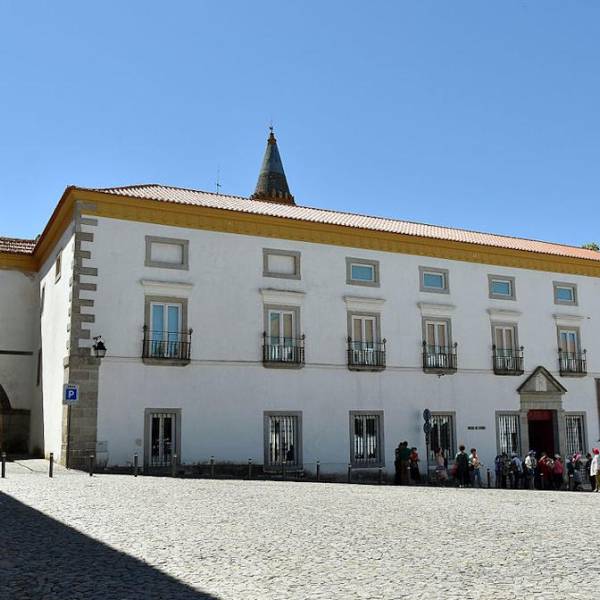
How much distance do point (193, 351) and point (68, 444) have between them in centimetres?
423

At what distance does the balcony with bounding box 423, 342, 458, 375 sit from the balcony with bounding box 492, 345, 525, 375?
73.8 inches

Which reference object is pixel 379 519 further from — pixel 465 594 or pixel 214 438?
pixel 214 438

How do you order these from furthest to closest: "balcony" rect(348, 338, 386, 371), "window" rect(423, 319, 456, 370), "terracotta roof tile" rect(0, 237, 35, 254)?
1. "terracotta roof tile" rect(0, 237, 35, 254)
2. "window" rect(423, 319, 456, 370)
3. "balcony" rect(348, 338, 386, 371)

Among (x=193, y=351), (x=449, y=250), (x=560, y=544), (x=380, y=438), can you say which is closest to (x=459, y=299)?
(x=449, y=250)

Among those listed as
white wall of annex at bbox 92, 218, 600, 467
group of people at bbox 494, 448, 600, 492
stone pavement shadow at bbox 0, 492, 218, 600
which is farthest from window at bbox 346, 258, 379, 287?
stone pavement shadow at bbox 0, 492, 218, 600

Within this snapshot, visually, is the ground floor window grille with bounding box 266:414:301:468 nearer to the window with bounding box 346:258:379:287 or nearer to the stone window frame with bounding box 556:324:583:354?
the window with bounding box 346:258:379:287

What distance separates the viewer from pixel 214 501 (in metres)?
12.9

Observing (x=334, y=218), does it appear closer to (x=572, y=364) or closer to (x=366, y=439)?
(x=366, y=439)

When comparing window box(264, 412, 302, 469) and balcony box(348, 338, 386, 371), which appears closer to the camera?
window box(264, 412, 302, 469)

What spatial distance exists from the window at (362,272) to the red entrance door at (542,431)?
26.2 ft

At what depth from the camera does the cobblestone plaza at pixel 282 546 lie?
21.5 ft

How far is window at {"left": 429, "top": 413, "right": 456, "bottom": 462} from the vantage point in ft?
79.0

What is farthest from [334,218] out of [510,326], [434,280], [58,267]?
[58,267]

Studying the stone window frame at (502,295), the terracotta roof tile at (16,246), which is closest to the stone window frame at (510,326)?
the stone window frame at (502,295)
